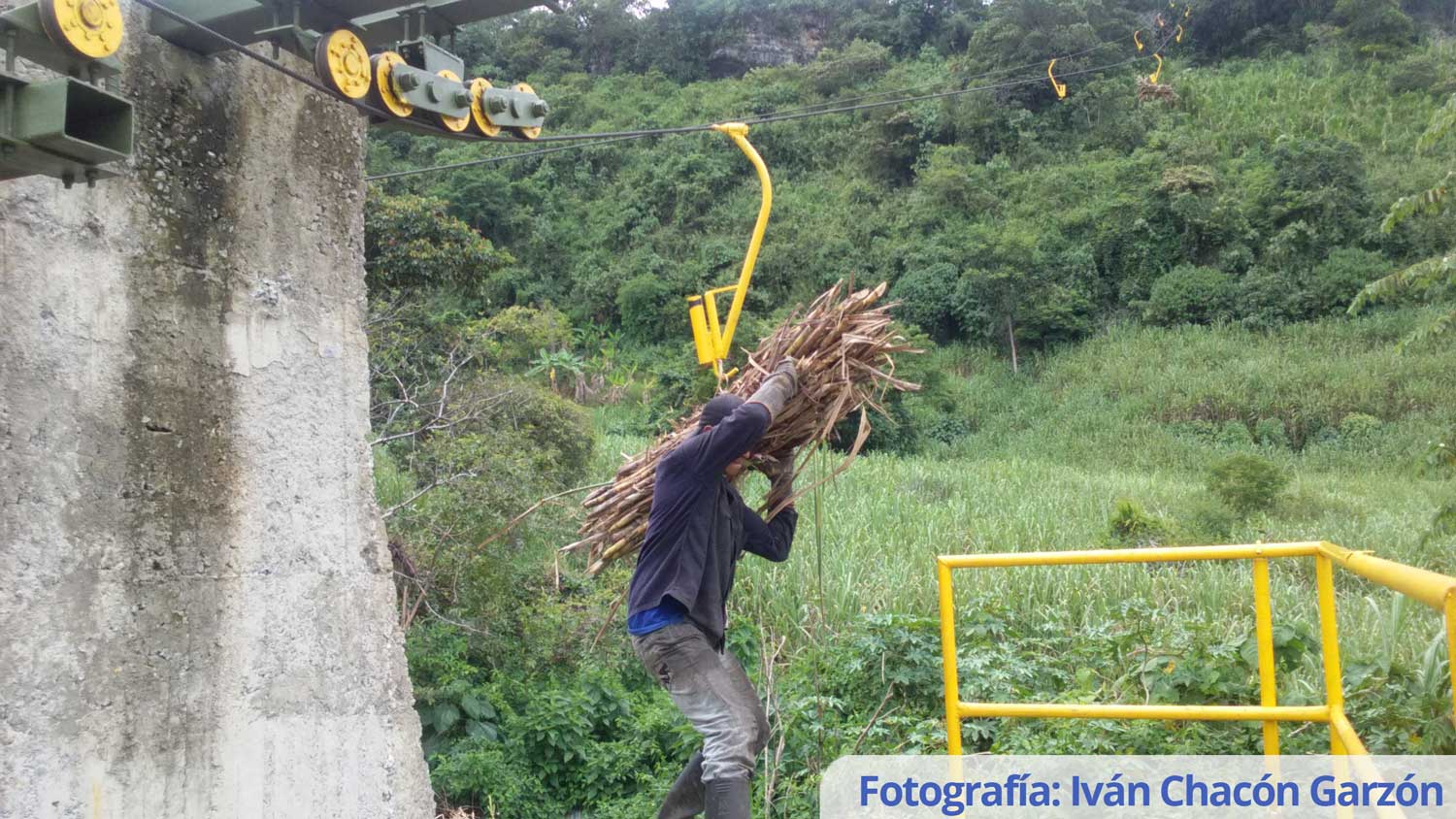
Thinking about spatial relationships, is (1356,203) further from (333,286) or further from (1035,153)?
(333,286)

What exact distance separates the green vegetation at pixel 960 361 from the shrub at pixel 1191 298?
3.1 inches

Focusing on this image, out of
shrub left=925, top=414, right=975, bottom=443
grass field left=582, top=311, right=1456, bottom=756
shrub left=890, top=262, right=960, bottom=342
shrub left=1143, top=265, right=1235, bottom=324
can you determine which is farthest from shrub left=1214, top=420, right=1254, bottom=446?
shrub left=890, top=262, right=960, bottom=342

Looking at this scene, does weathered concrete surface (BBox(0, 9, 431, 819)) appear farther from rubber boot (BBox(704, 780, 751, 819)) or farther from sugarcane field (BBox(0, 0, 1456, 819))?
rubber boot (BBox(704, 780, 751, 819))

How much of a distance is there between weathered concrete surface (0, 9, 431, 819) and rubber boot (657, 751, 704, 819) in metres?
0.87

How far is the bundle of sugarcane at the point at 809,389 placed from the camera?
13.0ft

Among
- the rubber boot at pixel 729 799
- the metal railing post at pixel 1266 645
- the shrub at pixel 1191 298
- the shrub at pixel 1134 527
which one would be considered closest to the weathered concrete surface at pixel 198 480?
the rubber boot at pixel 729 799

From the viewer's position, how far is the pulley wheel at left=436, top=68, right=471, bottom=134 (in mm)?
4059

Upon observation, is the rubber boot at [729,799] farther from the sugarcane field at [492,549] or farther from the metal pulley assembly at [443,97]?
the metal pulley assembly at [443,97]

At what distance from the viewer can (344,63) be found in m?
3.61

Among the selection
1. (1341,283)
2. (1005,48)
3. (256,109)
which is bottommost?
(256,109)

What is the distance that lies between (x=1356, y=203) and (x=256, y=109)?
2729 cm

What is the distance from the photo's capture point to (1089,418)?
2203 centimetres

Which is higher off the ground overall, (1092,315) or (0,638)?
(1092,315)

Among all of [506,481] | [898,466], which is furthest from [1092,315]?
[506,481]
